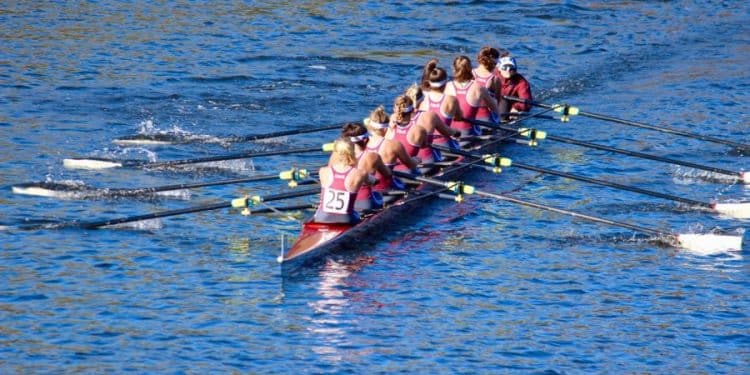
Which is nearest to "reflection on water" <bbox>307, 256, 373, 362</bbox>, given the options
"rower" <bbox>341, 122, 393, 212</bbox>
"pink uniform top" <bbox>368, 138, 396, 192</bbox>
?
"rower" <bbox>341, 122, 393, 212</bbox>

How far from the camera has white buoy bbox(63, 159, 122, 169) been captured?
24.0 meters

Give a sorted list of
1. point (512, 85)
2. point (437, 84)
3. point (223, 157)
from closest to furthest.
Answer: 1. point (223, 157)
2. point (437, 84)
3. point (512, 85)

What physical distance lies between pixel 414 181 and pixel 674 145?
812 cm

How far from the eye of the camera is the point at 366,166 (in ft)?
66.8

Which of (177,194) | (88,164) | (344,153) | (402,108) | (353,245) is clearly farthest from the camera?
(88,164)

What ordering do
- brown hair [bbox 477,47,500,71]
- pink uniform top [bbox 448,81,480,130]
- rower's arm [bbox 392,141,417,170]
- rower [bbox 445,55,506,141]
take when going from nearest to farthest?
1. rower's arm [bbox 392,141,417,170]
2. rower [bbox 445,55,506,141]
3. pink uniform top [bbox 448,81,480,130]
4. brown hair [bbox 477,47,500,71]

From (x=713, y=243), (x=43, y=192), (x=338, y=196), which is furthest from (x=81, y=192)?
(x=713, y=243)

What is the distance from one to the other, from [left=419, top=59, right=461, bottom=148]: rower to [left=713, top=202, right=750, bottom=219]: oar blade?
190 inches

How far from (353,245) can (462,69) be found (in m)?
6.56

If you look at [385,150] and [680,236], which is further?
[385,150]

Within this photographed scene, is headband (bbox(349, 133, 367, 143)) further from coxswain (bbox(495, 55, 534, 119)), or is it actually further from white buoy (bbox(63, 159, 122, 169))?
coxswain (bbox(495, 55, 534, 119))

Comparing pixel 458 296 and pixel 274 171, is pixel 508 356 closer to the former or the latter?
pixel 458 296

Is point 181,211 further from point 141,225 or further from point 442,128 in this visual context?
point 442,128

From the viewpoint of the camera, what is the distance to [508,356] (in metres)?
16.7
